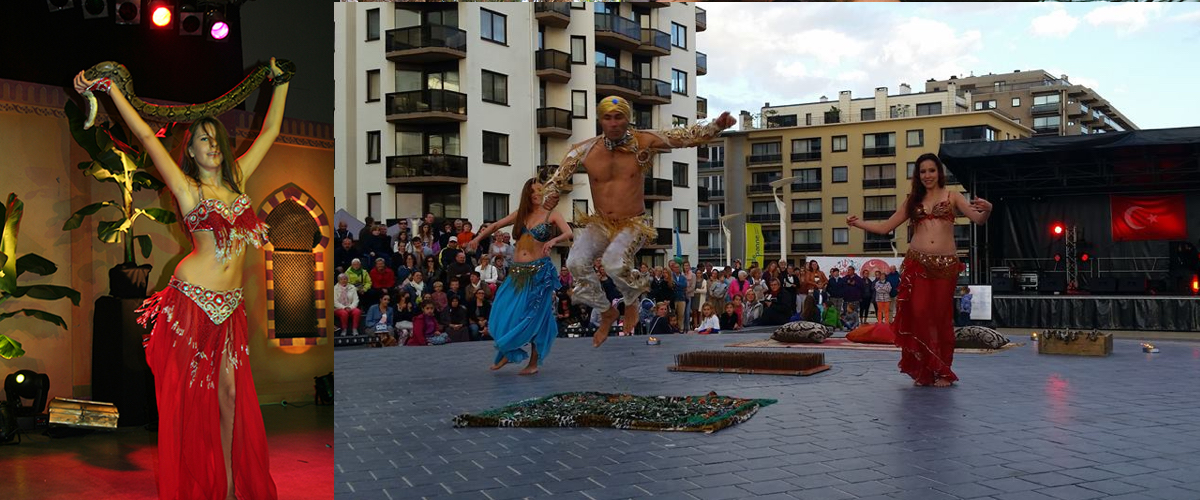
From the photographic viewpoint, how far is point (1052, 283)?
21000mm

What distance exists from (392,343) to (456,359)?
3129 mm

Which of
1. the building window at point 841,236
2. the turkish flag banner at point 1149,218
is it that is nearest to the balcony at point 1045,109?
the building window at point 841,236

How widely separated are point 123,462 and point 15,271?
76.9 inches

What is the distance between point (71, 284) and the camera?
7160mm

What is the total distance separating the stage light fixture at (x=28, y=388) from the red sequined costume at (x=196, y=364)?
3915 millimetres

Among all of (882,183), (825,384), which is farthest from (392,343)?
(882,183)

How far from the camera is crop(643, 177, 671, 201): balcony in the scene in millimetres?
23359

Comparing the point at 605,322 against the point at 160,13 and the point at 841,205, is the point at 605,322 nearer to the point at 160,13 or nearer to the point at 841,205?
the point at 160,13

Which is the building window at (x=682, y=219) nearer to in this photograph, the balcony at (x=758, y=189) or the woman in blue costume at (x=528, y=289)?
the woman in blue costume at (x=528, y=289)

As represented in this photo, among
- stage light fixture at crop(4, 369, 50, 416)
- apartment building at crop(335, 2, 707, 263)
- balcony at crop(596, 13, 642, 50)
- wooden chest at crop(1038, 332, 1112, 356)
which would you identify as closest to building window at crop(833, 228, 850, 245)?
apartment building at crop(335, 2, 707, 263)

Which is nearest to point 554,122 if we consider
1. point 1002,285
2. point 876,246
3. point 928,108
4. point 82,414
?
point 1002,285

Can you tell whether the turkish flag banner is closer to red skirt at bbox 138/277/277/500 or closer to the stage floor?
the stage floor

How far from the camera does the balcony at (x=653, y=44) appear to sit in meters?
20.4

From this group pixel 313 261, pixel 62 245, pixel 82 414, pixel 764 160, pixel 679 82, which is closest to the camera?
pixel 313 261
